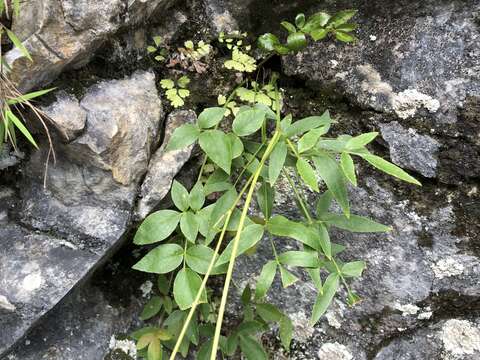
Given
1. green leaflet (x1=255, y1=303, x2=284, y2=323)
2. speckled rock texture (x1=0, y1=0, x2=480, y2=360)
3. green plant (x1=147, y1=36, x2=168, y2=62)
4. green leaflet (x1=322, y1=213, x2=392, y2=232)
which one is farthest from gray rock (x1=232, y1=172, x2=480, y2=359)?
green plant (x1=147, y1=36, x2=168, y2=62)

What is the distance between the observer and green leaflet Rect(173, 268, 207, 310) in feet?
3.56

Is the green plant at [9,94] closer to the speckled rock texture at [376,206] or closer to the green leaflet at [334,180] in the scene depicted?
the speckled rock texture at [376,206]

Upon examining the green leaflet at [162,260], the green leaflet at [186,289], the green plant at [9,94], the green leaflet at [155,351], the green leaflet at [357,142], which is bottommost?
the green leaflet at [155,351]

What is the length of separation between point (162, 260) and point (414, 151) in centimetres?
83

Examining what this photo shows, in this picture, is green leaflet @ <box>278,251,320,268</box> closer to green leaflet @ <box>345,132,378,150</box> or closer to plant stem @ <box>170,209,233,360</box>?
plant stem @ <box>170,209,233,360</box>

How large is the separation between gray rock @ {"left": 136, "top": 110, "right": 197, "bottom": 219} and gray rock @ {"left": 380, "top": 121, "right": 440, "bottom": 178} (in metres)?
0.64

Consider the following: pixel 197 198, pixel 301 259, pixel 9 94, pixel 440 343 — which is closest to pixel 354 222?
pixel 301 259

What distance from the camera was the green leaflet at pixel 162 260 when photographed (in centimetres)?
114

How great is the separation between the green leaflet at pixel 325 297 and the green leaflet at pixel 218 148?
381mm

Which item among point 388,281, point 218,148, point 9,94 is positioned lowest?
point 388,281

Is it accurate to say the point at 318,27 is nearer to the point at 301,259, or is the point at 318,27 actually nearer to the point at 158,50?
the point at 158,50

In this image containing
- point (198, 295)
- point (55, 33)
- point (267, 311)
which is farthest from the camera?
point (267, 311)

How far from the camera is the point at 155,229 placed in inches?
46.4

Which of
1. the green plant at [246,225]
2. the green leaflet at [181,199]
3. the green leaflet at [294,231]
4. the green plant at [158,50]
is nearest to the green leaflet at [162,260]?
the green plant at [246,225]
